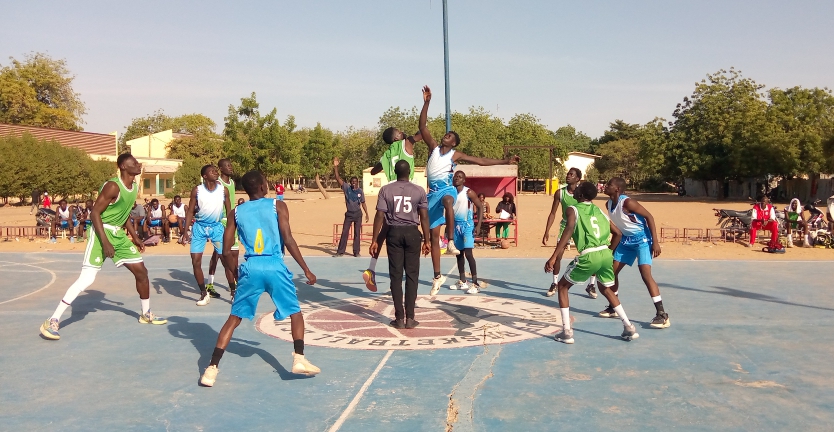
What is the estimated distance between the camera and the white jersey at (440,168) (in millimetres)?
10320

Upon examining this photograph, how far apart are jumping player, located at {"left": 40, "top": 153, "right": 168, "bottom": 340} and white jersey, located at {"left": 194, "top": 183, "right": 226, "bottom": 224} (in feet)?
5.67

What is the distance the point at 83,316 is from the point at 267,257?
483 cm

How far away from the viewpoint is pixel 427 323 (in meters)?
9.26

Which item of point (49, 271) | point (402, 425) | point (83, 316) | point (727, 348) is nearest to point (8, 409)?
point (402, 425)

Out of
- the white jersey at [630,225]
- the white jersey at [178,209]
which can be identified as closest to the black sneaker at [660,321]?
the white jersey at [630,225]

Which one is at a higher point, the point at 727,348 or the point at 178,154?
the point at 178,154

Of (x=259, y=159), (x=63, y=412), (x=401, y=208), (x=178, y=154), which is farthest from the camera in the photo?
(x=178, y=154)

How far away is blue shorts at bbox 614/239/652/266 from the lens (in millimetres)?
9125

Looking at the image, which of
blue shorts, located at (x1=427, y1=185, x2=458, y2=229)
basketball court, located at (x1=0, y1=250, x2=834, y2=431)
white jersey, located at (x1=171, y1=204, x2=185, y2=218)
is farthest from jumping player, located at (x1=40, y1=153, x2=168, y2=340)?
white jersey, located at (x1=171, y1=204, x2=185, y2=218)

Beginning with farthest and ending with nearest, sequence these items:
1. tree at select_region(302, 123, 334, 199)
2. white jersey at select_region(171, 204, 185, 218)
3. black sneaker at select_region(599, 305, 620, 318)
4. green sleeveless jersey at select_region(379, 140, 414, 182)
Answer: tree at select_region(302, 123, 334, 199) → white jersey at select_region(171, 204, 185, 218) → green sleeveless jersey at select_region(379, 140, 414, 182) → black sneaker at select_region(599, 305, 620, 318)

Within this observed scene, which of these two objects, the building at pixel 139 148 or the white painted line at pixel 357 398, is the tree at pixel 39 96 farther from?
the white painted line at pixel 357 398

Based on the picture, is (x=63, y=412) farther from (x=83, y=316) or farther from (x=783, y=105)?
(x=783, y=105)

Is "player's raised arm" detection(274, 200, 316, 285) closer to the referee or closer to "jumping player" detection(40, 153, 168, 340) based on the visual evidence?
the referee

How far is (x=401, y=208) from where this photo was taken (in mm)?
8531
